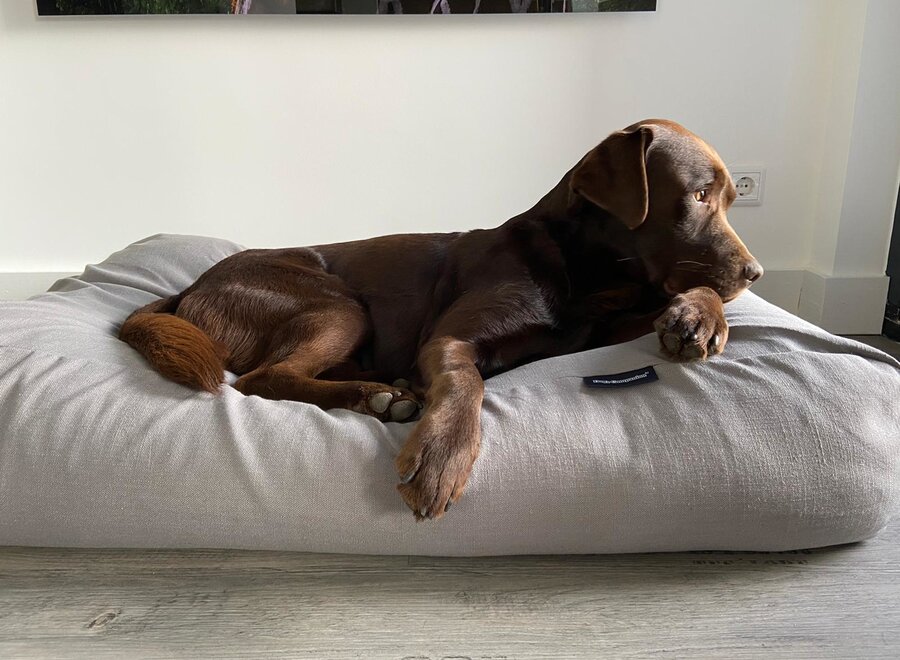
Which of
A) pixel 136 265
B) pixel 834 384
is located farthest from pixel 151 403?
pixel 834 384

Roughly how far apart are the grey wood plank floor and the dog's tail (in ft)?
1.11

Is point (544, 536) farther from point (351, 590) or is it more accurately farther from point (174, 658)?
point (174, 658)

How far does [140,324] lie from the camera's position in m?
1.70

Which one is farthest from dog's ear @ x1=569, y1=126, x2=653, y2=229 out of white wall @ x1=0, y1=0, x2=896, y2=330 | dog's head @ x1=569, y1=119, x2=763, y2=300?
white wall @ x1=0, y1=0, x2=896, y2=330

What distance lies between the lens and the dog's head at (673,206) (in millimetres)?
1538

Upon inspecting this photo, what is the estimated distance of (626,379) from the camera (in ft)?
4.65

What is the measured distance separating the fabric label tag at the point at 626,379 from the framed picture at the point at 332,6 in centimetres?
208

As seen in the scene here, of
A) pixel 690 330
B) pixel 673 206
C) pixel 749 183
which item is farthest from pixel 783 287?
pixel 690 330

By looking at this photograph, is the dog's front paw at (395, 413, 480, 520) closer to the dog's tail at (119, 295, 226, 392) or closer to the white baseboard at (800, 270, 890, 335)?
the dog's tail at (119, 295, 226, 392)

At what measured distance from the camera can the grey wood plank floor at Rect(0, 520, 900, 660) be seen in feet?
3.70

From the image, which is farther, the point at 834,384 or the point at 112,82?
the point at 112,82

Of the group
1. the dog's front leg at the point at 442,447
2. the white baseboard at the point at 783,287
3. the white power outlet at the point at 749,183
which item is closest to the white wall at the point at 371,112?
the white power outlet at the point at 749,183

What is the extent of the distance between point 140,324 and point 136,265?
70 centimetres

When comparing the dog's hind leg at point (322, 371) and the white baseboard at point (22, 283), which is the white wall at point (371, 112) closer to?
the white baseboard at point (22, 283)
